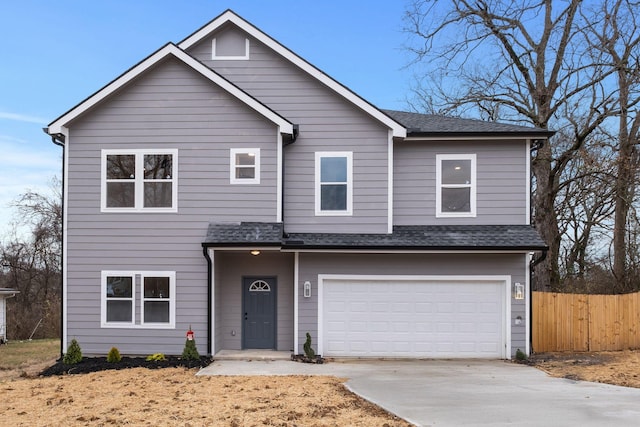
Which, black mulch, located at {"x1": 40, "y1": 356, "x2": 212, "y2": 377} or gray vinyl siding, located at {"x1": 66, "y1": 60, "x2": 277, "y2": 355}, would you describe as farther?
gray vinyl siding, located at {"x1": 66, "y1": 60, "x2": 277, "y2": 355}

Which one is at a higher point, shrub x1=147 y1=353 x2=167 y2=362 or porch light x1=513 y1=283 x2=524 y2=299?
porch light x1=513 y1=283 x2=524 y2=299

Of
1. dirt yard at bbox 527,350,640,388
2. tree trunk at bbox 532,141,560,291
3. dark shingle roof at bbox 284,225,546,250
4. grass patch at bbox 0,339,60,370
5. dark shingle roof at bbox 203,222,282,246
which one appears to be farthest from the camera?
tree trunk at bbox 532,141,560,291

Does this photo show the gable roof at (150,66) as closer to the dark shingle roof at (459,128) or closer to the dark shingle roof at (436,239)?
the dark shingle roof at (436,239)

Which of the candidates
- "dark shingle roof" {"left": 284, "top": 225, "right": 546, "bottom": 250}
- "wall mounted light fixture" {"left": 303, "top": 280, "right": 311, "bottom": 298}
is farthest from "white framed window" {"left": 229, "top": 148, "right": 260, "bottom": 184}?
"wall mounted light fixture" {"left": 303, "top": 280, "right": 311, "bottom": 298}

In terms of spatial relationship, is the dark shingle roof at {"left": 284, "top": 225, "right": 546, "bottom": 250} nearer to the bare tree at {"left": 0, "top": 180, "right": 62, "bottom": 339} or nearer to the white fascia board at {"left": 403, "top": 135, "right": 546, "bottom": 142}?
the white fascia board at {"left": 403, "top": 135, "right": 546, "bottom": 142}

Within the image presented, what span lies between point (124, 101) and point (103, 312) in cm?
518

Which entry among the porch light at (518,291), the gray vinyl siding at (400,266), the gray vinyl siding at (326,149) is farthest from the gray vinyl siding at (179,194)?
the porch light at (518,291)

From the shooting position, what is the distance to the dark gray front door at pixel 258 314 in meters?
13.0

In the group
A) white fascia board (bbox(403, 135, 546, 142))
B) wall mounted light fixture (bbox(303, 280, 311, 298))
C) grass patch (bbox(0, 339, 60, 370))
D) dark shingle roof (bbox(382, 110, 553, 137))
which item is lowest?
grass patch (bbox(0, 339, 60, 370))

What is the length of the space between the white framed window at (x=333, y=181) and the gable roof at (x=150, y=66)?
4.20 ft

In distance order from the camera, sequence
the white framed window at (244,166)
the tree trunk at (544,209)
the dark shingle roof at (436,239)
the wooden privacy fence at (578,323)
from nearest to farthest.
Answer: the dark shingle roof at (436,239) < the white framed window at (244,166) < the wooden privacy fence at (578,323) < the tree trunk at (544,209)

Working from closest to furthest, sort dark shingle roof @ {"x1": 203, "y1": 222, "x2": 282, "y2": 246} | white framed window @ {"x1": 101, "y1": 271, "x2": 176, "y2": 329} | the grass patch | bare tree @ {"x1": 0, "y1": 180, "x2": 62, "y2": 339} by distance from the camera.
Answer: dark shingle roof @ {"x1": 203, "y1": 222, "x2": 282, "y2": 246}
white framed window @ {"x1": 101, "y1": 271, "x2": 176, "y2": 329}
the grass patch
bare tree @ {"x1": 0, "y1": 180, "x2": 62, "y2": 339}

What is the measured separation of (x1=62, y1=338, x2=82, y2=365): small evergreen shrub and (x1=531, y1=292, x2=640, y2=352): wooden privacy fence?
11779 mm

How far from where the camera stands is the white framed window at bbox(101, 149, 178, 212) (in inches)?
493
